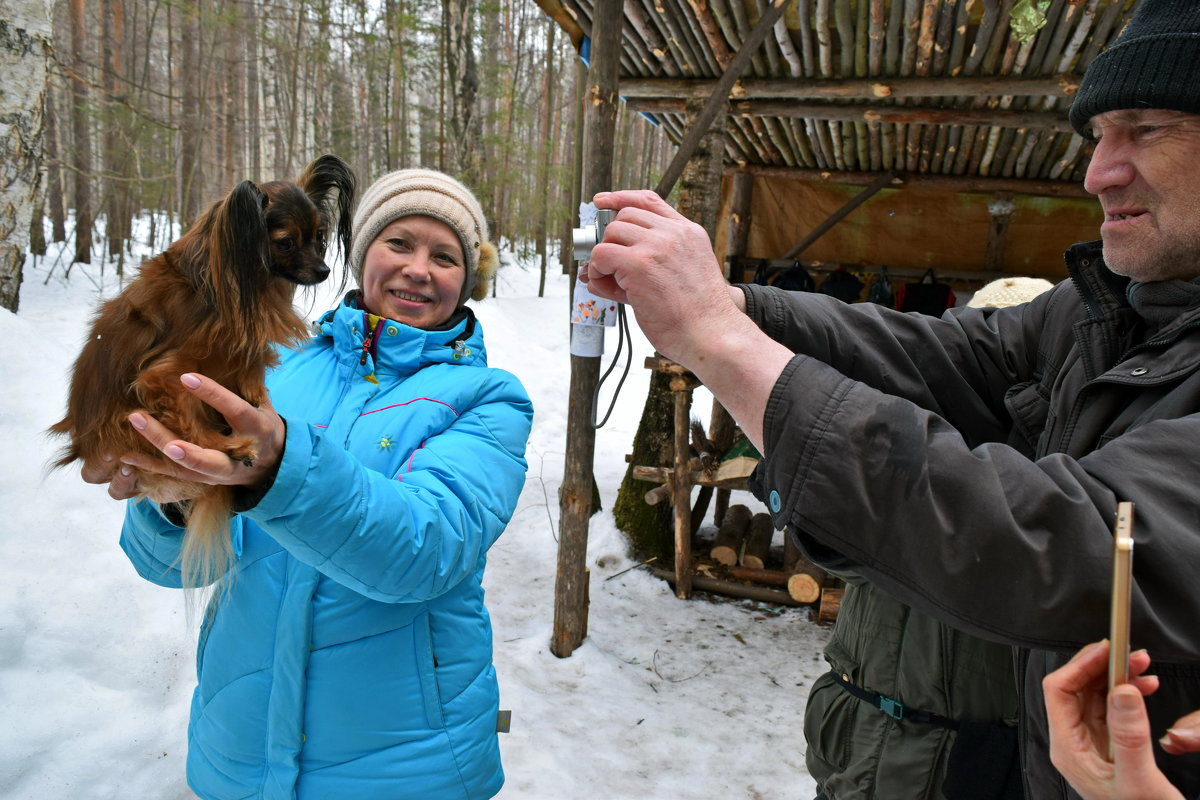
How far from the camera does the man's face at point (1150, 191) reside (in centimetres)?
111

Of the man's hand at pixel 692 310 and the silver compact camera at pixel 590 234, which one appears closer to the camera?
the man's hand at pixel 692 310

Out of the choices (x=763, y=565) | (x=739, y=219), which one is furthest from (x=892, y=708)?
(x=739, y=219)

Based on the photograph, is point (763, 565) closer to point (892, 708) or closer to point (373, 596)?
point (892, 708)

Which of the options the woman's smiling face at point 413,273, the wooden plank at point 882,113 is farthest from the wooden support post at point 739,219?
the woman's smiling face at point 413,273

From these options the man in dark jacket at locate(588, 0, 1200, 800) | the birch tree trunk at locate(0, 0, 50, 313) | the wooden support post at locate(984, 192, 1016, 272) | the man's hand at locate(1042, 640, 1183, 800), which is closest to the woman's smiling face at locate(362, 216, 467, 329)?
the man in dark jacket at locate(588, 0, 1200, 800)

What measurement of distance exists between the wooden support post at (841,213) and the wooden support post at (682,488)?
10.5 ft

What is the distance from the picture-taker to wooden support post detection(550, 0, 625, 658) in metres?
4.38

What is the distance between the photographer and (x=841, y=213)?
8.08 metres

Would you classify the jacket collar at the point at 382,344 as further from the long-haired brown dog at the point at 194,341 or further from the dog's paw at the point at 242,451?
the dog's paw at the point at 242,451

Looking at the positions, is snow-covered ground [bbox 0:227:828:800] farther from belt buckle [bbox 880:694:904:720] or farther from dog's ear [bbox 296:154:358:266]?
belt buckle [bbox 880:694:904:720]

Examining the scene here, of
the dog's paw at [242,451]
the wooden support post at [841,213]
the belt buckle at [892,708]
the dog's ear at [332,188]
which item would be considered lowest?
the belt buckle at [892,708]

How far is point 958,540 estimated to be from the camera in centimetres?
85

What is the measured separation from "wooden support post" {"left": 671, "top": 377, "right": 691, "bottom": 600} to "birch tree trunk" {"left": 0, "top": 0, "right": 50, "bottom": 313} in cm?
528

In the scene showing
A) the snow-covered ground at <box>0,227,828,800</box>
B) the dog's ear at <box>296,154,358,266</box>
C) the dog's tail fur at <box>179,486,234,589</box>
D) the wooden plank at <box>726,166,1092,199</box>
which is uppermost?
the wooden plank at <box>726,166,1092,199</box>
